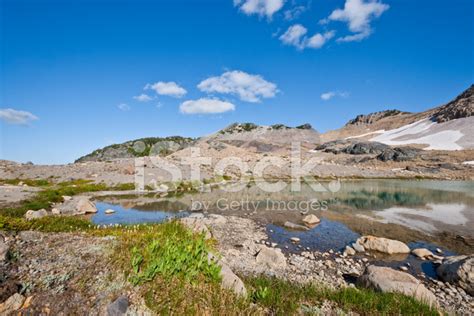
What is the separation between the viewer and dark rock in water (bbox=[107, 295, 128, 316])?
488 cm

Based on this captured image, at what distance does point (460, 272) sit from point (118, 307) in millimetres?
12873

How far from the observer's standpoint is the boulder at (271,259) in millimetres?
12289

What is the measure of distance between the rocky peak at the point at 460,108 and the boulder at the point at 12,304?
19253cm

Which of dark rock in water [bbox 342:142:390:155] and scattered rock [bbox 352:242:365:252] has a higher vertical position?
dark rock in water [bbox 342:142:390:155]

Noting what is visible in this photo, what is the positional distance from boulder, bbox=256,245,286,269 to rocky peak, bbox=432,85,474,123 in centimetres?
18296

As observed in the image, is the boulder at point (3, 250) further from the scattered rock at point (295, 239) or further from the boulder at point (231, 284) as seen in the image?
the scattered rock at point (295, 239)

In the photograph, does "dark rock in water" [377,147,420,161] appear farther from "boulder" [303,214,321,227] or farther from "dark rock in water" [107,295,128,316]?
"dark rock in water" [107,295,128,316]

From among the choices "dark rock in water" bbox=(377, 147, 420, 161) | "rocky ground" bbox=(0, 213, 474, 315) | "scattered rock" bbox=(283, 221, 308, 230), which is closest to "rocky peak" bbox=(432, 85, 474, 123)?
"dark rock in water" bbox=(377, 147, 420, 161)

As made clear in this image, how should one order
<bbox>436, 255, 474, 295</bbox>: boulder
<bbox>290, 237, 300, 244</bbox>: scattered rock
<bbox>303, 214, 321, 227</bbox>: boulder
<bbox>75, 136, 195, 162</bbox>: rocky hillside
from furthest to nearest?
<bbox>75, 136, 195, 162</bbox>: rocky hillside
<bbox>303, 214, 321, 227</bbox>: boulder
<bbox>290, 237, 300, 244</bbox>: scattered rock
<bbox>436, 255, 474, 295</bbox>: boulder

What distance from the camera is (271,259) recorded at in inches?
498

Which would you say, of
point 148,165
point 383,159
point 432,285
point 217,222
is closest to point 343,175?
point 383,159

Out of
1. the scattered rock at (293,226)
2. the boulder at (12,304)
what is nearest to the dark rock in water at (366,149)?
the scattered rock at (293,226)

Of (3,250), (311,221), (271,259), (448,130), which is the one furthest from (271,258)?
(448,130)

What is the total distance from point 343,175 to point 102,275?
73.7m
